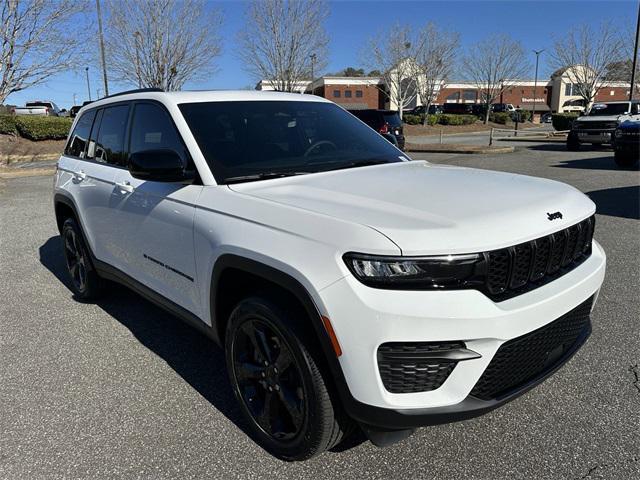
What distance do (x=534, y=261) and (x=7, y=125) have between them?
24360mm

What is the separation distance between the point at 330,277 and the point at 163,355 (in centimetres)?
212

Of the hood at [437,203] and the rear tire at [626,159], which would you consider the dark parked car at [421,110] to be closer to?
the rear tire at [626,159]

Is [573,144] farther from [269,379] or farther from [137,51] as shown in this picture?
[269,379]

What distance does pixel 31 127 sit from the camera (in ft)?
71.1

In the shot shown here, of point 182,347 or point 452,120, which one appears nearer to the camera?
point 182,347

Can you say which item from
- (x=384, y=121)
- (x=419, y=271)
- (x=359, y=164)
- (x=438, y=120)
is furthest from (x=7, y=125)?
(x=438, y=120)

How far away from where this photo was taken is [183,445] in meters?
2.65

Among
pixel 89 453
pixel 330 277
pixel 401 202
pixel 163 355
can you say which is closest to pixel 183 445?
pixel 89 453

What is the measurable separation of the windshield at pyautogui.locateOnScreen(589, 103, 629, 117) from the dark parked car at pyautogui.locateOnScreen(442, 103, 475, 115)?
36.8m

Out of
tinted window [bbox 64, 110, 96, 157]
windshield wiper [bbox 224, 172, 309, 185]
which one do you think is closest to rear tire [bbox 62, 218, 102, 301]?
tinted window [bbox 64, 110, 96, 157]

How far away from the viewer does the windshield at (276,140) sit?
298 centimetres

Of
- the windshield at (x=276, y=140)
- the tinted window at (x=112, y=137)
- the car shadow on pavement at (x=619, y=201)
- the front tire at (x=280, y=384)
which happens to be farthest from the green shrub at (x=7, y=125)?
the front tire at (x=280, y=384)

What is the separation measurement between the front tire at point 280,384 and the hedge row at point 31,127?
72.0 ft

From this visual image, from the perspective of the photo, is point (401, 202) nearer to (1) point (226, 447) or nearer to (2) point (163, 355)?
(1) point (226, 447)
